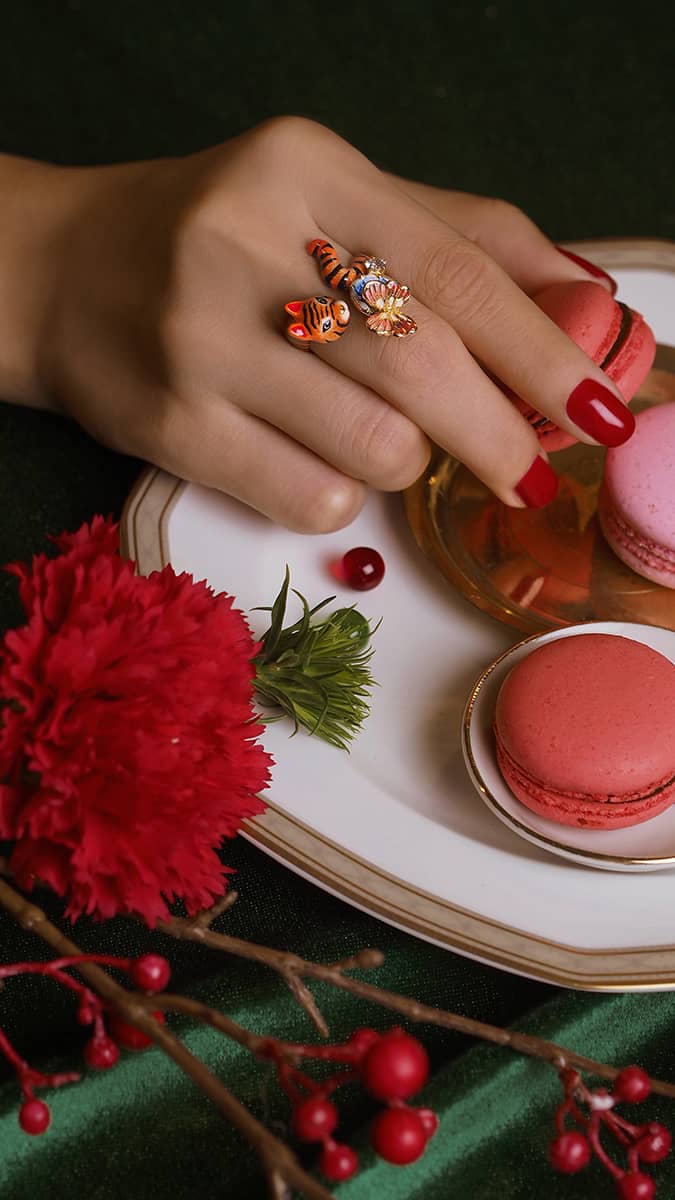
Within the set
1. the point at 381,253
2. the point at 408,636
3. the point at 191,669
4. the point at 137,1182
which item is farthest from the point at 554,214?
the point at 137,1182

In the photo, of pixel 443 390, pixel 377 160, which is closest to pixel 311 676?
pixel 443 390

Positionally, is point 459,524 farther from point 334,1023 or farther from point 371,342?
point 334,1023

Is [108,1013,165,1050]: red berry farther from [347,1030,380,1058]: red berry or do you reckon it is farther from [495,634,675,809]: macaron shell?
[495,634,675,809]: macaron shell

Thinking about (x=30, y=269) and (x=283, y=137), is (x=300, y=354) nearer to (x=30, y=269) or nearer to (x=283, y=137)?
(x=283, y=137)

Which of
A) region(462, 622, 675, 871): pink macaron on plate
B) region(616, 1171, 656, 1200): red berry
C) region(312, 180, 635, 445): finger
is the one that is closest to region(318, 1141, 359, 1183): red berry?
region(616, 1171, 656, 1200): red berry

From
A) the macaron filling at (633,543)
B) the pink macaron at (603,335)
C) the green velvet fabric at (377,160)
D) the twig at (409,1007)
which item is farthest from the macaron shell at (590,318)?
the twig at (409,1007)

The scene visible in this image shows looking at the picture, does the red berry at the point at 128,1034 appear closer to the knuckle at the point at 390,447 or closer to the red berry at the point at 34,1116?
the red berry at the point at 34,1116
